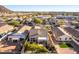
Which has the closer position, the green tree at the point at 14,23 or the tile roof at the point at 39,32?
the tile roof at the point at 39,32

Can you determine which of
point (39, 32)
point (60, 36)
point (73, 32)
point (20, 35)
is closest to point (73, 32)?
point (73, 32)

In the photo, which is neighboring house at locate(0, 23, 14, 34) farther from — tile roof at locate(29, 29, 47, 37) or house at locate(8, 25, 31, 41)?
tile roof at locate(29, 29, 47, 37)

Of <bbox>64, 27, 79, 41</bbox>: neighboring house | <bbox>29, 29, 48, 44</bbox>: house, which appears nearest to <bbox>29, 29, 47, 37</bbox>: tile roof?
<bbox>29, 29, 48, 44</bbox>: house

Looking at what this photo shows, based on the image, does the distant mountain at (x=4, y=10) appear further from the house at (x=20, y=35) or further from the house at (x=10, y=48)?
the house at (x=10, y=48)

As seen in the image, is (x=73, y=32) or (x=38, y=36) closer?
(x=38, y=36)

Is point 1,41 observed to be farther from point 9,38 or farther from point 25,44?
point 25,44

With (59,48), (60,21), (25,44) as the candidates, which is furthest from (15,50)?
(60,21)

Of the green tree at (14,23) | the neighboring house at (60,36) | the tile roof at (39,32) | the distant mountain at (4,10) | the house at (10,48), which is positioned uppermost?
the distant mountain at (4,10)

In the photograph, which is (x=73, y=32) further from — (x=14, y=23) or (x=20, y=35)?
(x=14, y=23)

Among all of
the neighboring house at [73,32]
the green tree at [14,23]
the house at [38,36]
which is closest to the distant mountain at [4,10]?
the green tree at [14,23]
